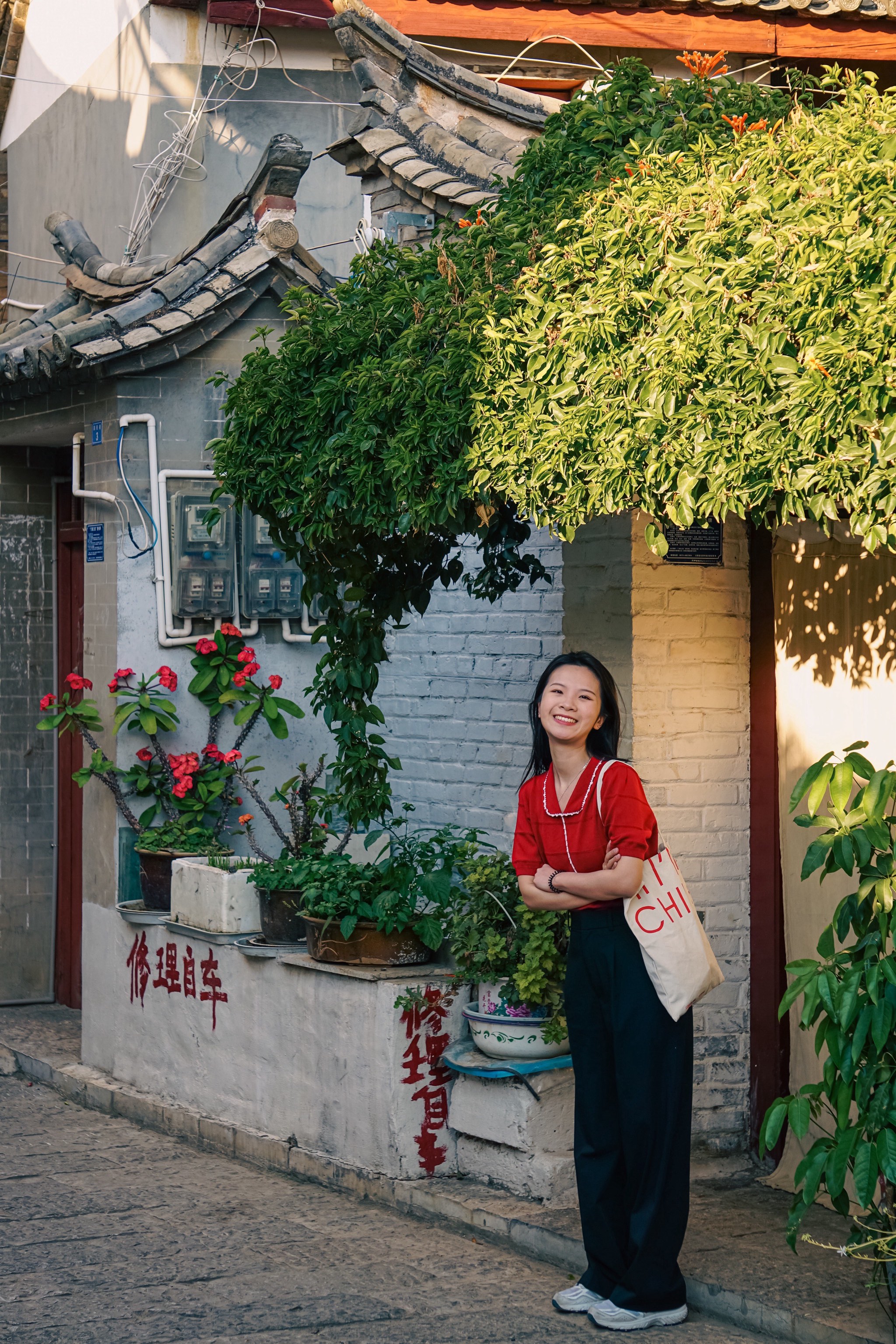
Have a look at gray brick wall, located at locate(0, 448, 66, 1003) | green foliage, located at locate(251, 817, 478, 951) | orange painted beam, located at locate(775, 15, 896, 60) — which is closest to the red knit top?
green foliage, located at locate(251, 817, 478, 951)

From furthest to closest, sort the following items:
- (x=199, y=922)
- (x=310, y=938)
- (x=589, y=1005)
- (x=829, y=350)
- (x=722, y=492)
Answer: (x=199, y=922) < (x=310, y=938) < (x=589, y=1005) < (x=722, y=492) < (x=829, y=350)

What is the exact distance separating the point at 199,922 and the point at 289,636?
1813mm

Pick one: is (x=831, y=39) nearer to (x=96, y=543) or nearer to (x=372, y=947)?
(x=96, y=543)

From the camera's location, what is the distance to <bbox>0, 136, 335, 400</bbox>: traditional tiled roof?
8398 millimetres

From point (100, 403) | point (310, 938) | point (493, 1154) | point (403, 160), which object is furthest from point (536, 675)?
point (100, 403)

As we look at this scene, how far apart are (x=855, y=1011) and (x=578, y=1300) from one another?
150 cm

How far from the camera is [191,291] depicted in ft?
28.5

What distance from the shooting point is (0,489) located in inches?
408

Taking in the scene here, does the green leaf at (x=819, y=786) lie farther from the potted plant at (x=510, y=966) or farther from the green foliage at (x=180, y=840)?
the green foliage at (x=180, y=840)

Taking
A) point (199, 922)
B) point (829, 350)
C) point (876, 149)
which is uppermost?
point (876, 149)

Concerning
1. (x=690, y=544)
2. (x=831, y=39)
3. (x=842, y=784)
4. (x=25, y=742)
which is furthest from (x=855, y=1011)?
(x=831, y=39)

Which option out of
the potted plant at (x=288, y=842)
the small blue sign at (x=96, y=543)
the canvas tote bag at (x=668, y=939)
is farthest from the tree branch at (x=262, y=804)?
the canvas tote bag at (x=668, y=939)

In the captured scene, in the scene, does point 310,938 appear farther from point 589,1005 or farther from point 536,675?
point 589,1005

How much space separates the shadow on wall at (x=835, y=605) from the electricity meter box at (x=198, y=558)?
344 cm
